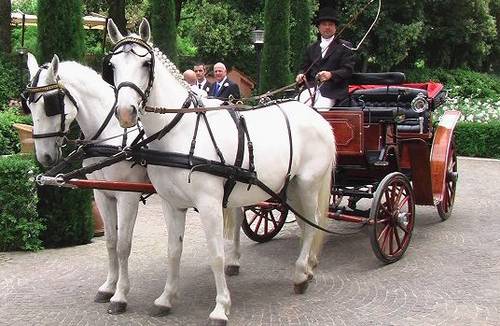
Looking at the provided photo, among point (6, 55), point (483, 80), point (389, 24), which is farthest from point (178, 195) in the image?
point (483, 80)

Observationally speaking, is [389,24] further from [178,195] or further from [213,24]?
[178,195]

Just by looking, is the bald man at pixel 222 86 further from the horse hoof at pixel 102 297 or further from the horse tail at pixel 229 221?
the horse hoof at pixel 102 297

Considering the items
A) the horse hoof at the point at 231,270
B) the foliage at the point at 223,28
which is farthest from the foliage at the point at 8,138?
the foliage at the point at 223,28

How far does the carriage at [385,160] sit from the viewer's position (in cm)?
625

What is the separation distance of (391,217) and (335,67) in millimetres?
1785

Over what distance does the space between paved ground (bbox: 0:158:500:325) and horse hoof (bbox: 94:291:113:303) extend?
75 millimetres

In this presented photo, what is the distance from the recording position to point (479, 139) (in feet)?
48.2

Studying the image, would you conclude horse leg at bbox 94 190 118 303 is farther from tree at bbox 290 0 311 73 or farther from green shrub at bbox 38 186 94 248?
tree at bbox 290 0 311 73

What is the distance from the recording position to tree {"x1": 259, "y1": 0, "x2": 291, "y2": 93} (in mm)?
14352

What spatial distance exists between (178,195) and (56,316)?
1567 millimetres

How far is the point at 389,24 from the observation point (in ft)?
78.4

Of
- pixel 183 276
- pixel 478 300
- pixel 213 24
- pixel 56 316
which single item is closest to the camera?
pixel 56 316

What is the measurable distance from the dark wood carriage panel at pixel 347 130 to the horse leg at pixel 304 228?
817 mm

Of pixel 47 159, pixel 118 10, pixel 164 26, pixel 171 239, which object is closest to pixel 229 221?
pixel 171 239
